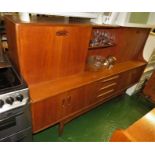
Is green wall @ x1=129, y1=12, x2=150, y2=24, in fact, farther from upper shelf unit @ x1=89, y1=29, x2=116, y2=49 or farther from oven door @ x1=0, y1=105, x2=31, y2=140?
oven door @ x1=0, y1=105, x2=31, y2=140

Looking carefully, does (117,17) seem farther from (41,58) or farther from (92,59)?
(41,58)

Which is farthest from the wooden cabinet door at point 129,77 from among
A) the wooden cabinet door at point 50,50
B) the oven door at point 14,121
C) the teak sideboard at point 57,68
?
the oven door at point 14,121

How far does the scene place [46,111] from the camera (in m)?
1.36

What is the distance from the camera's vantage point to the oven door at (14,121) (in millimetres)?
1081

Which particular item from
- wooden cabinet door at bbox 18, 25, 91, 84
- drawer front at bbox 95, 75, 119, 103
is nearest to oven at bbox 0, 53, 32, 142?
wooden cabinet door at bbox 18, 25, 91, 84

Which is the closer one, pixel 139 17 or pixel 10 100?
pixel 10 100

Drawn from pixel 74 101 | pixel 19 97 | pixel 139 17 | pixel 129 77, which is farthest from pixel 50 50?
pixel 129 77

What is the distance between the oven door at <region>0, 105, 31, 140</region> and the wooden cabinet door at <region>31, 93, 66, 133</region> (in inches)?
2.9

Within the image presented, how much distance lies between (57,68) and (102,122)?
118 centimetres

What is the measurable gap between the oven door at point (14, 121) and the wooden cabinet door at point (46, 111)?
74 millimetres

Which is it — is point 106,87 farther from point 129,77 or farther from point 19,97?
point 19,97
